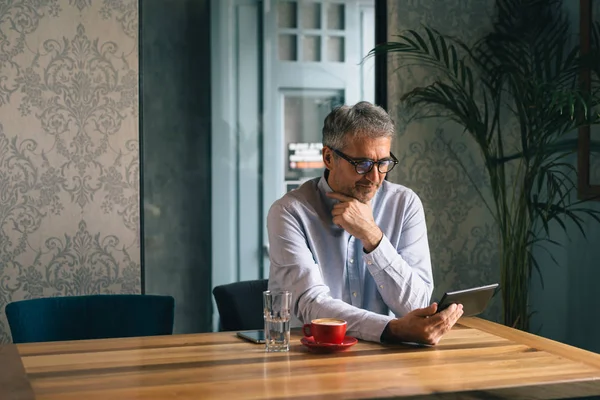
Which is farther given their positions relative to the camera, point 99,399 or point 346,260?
point 346,260

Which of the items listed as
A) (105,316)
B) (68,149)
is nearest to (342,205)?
(105,316)

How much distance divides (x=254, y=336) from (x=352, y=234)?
1.47 ft

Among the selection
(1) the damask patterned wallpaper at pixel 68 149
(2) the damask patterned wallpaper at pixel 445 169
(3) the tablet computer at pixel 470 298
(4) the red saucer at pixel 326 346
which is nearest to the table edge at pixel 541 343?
(3) the tablet computer at pixel 470 298

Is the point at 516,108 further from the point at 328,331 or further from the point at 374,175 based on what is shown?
the point at 328,331

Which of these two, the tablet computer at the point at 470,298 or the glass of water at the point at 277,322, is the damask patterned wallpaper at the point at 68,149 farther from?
the tablet computer at the point at 470,298

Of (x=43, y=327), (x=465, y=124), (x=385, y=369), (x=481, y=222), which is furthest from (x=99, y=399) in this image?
(x=481, y=222)

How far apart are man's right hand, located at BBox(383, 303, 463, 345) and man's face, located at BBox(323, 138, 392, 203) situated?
0.52 m

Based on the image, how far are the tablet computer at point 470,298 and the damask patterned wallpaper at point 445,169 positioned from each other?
1.69 meters

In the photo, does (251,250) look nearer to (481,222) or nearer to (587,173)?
(481,222)

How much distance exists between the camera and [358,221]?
2387mm

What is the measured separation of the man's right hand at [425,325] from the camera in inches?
80.7

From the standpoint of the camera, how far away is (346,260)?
99.0 inches

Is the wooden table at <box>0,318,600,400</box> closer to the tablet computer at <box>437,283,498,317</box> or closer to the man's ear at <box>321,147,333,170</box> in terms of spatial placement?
the tablet computer at <box>437,283,498,317</box>

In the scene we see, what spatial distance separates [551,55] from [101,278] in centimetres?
224
